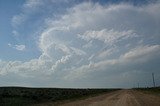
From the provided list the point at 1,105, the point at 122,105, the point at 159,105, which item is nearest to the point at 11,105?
the point at 1,105

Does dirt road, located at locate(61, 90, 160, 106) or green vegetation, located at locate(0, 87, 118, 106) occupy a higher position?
green vegetation, located at locate(0, 87, 118, 106)

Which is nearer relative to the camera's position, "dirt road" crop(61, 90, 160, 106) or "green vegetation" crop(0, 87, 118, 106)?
"dirt road" crop(61, 90, 160, 106)

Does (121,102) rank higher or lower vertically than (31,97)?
lower

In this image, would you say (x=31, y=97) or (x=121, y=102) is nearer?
(x=121, y=102)

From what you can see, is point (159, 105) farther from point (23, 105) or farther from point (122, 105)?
point (23, 105)

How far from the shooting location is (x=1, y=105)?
1229 inches

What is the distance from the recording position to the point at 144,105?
76.5ft

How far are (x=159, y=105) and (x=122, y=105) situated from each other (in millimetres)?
2505

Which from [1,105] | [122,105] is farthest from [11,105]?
[122,105]

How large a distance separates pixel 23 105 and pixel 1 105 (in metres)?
2.03

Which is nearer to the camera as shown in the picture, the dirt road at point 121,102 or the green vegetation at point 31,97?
the dirt road at point 121,102

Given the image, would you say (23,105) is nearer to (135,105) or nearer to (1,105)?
(1,105)

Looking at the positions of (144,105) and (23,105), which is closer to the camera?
(144,105)

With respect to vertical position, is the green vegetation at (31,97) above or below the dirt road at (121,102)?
above
